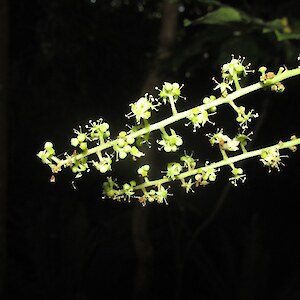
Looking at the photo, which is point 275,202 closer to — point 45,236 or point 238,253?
point 238,253

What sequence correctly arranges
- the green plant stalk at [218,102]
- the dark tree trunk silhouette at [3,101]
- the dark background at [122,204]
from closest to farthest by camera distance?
the green plant stalk at [218,102], the dark tree trunk silhouette at [3,101], the dark background at [122,204]

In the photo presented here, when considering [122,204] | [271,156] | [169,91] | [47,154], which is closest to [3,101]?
→ [47,154]

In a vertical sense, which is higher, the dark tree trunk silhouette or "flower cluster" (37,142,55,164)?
the dark tree trunk silhouette

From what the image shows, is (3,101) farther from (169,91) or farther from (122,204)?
(122,204)

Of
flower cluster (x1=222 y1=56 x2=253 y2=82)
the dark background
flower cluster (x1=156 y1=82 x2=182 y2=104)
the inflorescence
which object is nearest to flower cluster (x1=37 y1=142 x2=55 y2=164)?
the inflorescence

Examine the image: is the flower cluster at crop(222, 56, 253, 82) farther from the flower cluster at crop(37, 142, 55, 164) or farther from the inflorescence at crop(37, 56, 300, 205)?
the flower cluster at crop(37, 142, 55, 164)

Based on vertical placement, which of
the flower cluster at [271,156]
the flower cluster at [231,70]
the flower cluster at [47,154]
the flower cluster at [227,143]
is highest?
the flower cluster at [231,70]

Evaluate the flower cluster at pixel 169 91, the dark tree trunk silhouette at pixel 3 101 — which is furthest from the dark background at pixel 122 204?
the flower cluster at pixel 169 91

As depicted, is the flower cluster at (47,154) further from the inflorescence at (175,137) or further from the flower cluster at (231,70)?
the flower cluster at (231,70)
